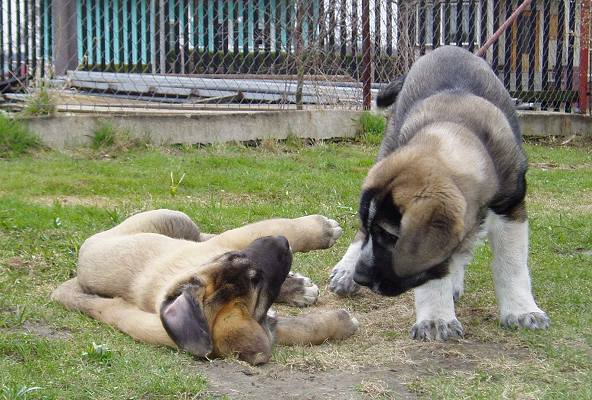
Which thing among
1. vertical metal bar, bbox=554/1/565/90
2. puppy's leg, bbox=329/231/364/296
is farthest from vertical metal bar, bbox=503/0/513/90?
puppy's leg, bbox=329/231/364/296

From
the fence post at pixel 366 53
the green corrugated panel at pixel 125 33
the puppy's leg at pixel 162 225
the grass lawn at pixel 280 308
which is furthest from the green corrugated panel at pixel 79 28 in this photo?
the puppy's leg at pixel 162 225

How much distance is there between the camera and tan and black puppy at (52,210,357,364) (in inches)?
152

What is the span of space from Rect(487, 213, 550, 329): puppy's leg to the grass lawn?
10 cm

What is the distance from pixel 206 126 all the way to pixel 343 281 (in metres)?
4.76

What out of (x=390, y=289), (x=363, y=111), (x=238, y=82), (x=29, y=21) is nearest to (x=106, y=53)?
(x=29, y=21)

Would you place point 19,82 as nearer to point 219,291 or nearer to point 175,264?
point 175,264

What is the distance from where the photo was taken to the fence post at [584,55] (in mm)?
11812

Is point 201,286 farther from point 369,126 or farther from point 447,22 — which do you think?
point 447,22

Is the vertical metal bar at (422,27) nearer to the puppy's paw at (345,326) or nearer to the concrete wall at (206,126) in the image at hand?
the concrete wall at (206,126)

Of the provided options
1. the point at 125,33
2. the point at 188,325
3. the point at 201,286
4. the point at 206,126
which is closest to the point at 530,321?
the point at 201,286

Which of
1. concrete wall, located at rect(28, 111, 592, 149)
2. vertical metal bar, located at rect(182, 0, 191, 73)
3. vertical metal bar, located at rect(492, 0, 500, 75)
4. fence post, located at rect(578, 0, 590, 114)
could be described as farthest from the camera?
vertical metal bar, located at rect(492, 0, 500, 75)

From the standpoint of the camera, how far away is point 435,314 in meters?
4.43

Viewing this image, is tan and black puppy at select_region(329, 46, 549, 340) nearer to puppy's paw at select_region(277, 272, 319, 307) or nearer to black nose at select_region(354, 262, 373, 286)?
black nose at select_region(354, 262, 373, 286)

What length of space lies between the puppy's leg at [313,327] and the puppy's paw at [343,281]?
0.77 m
